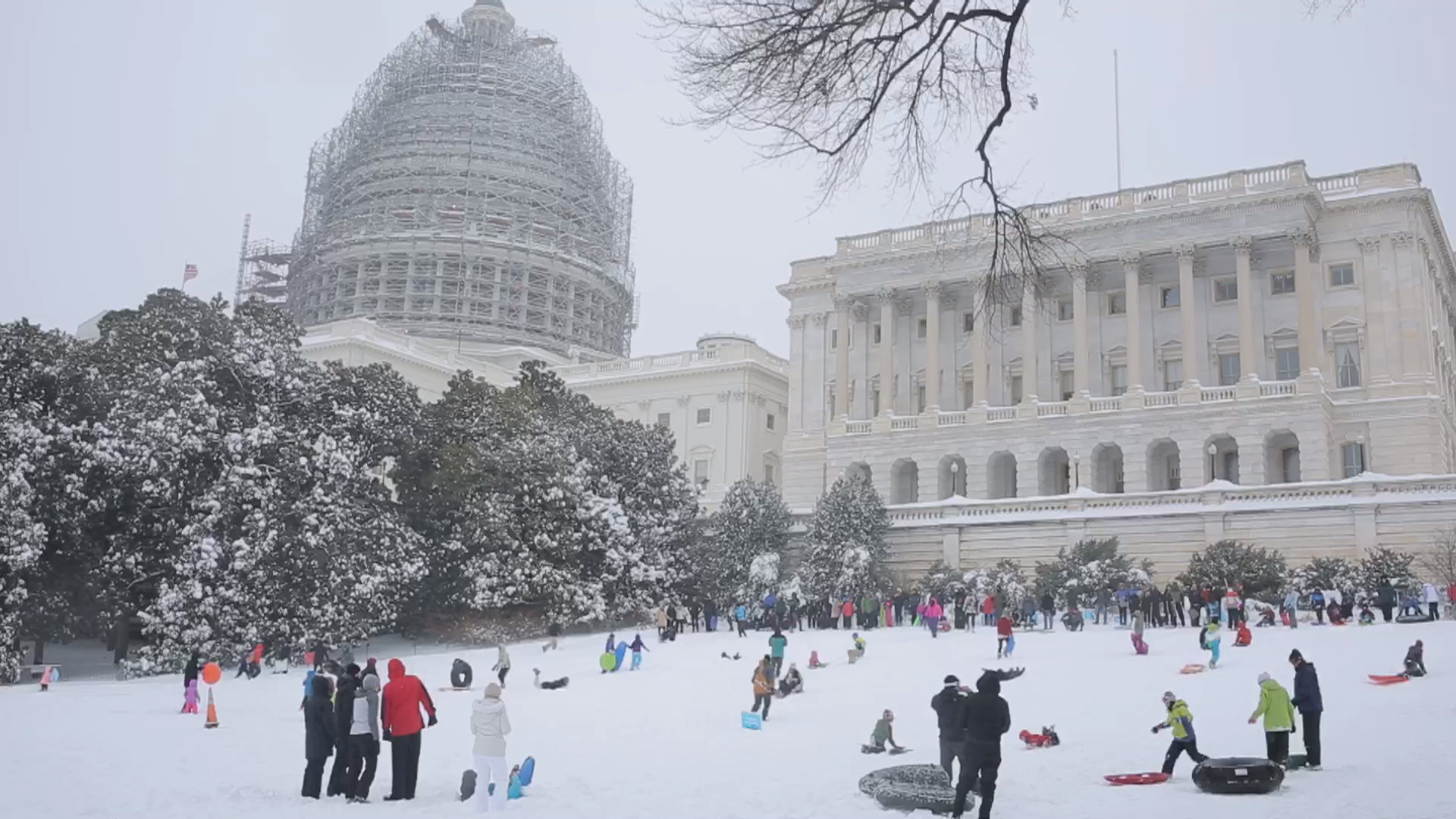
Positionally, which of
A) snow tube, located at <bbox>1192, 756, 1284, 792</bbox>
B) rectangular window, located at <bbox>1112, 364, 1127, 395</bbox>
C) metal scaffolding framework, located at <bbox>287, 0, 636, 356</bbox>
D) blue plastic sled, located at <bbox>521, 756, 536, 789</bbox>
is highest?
metal scaffolding framework, located at <bbox>287, 0, 636, 356</bbox>

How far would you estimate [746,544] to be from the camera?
181 feet

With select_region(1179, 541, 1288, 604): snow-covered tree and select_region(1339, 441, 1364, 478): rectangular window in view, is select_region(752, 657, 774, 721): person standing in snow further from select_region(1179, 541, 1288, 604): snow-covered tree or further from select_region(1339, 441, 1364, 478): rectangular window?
select_region(1339, 441, 1364, 478): rectangular window

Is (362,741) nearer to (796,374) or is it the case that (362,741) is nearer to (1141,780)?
(1141,780)

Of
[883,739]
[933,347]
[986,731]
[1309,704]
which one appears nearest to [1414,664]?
[1309,704]

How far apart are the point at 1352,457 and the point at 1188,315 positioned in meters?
9.04

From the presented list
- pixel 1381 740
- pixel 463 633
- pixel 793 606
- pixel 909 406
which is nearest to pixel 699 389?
pixel 909 406

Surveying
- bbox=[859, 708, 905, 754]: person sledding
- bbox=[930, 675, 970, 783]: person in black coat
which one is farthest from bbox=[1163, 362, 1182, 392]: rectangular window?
bbox=[930, 675, 970, 783]: person in black coat

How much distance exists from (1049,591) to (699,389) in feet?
134

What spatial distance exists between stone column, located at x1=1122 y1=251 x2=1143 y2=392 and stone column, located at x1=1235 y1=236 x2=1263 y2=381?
14.1 feet

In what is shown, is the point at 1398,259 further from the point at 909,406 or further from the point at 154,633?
the point at 154,633

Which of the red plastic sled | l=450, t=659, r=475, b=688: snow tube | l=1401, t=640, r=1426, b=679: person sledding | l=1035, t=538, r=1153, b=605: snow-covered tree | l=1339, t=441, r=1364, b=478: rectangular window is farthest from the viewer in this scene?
l=1339, t=441, r=1364, b=478: rectangular window

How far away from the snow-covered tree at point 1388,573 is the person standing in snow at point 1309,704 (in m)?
27.0

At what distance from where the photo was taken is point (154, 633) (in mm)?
39750

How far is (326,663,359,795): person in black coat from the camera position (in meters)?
16.5
